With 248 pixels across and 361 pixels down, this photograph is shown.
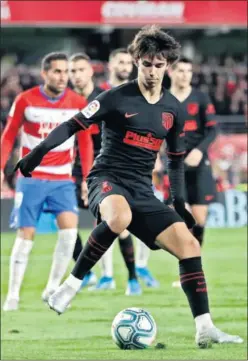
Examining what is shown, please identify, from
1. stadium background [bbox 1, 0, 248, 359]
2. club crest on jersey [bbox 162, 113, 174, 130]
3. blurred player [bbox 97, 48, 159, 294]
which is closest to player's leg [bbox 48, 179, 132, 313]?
club crest on jersey [bbox 162, 113, 174, 130]

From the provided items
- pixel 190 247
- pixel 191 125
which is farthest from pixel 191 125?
pixel 190 247

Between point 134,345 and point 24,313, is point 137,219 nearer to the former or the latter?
point 134,345

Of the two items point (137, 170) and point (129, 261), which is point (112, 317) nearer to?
point (129, 261)

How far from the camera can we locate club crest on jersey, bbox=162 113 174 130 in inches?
300

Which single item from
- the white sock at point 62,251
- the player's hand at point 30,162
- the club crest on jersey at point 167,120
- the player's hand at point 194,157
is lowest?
the white sock at point 62,251

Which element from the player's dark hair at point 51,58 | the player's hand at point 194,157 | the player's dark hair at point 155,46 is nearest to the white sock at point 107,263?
the player's hand at point 194,157

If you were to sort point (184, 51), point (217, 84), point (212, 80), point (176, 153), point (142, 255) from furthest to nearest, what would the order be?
point (184, 51) → point (212, 80) → point (217, 84) → point (142, 255) → point (176, 153)

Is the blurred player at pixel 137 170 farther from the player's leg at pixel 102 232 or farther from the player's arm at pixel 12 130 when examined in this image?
the player's arm at pixel 12 130

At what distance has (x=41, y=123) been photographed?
1045 cm

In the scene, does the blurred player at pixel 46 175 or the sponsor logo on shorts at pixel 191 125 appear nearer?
the blurred player at pixel 46 175

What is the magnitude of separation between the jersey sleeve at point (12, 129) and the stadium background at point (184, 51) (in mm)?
1651

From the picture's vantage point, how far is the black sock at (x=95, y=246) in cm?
739

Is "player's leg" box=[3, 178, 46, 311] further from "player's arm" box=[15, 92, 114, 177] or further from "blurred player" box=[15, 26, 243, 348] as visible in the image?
"player's arm" box=[15, 92, 114, 177]

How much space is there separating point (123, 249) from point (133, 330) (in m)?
3.63
